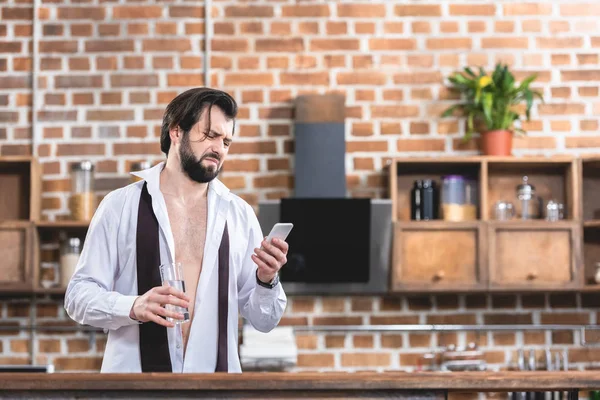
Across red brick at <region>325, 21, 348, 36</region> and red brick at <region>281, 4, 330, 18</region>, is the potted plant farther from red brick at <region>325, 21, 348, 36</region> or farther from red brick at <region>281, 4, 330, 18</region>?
red brick at <region>281, 4, 330, 18</region>

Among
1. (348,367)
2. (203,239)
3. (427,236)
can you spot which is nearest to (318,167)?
(427,236)

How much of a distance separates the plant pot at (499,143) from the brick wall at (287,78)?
17 centimetres

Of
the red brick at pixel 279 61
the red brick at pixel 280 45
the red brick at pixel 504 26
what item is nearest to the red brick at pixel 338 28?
the red brick at pixel 280 45

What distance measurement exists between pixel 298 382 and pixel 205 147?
36.6 inches

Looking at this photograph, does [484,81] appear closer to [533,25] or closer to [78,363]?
[533,25]

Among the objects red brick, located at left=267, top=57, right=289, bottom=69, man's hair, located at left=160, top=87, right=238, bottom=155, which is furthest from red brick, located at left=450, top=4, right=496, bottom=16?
man's hair, located at left=160, top=87, right=238, bottom=155

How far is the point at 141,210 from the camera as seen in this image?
2.49 m

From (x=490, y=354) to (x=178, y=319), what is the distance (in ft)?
8.30

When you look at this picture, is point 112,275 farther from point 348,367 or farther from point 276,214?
point 348,367

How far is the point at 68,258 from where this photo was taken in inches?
164

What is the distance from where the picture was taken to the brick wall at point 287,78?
4402mm

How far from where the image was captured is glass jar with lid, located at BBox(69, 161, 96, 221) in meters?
4.19

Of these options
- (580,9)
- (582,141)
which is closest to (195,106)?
(582,141)

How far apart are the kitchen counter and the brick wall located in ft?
8.37
